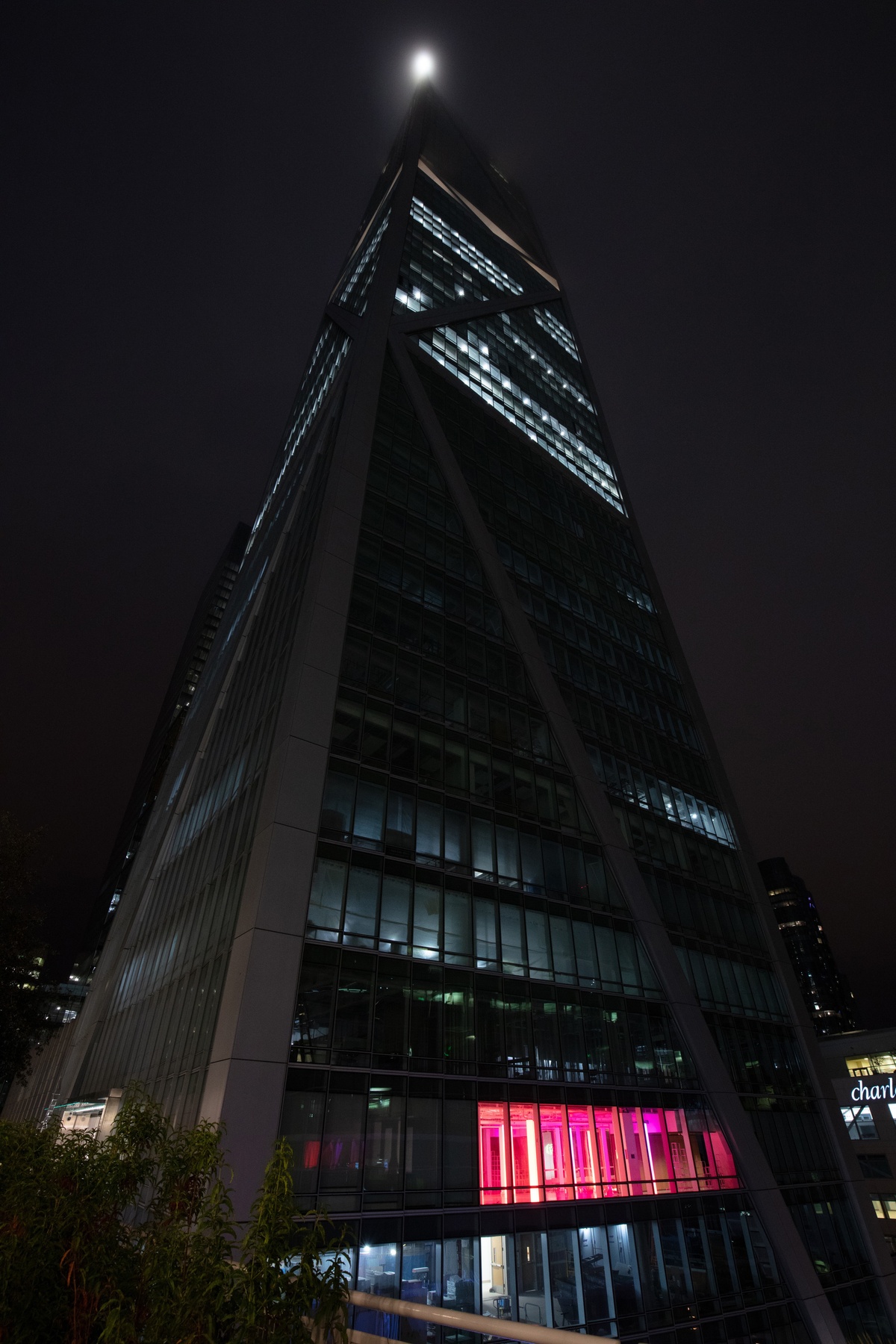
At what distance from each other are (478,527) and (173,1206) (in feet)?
111

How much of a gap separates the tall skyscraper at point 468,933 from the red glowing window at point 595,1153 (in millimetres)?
111

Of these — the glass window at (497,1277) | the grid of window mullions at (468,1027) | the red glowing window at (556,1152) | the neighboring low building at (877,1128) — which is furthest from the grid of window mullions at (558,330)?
the glass window at (497,1277)

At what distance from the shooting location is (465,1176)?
783 inches

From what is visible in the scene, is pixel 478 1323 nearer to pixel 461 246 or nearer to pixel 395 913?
pixel 395 913

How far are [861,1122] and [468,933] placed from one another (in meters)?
46.8

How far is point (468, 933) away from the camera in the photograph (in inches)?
958

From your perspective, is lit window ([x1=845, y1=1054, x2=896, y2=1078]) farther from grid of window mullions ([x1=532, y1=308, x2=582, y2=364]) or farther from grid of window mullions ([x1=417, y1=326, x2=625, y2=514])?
grid of window mullions ([x1=532, y1=308, x2=582, y2=364])

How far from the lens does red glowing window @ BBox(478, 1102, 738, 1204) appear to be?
20963 mm

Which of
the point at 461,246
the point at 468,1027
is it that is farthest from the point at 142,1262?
the point at 461,246

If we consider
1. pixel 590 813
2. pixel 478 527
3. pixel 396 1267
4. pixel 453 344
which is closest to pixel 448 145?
pixel 453 344

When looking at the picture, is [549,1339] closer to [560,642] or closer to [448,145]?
[560,642]

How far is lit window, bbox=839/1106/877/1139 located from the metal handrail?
183 ft

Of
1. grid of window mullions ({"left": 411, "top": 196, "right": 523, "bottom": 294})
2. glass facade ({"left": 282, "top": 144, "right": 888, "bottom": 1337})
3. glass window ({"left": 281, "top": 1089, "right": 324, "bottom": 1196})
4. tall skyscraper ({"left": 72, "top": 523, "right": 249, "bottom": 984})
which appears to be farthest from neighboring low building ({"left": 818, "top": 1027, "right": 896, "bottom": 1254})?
grid of window mullions ({"left": 411, "top": 196, "right": 523, "bottom": 294})

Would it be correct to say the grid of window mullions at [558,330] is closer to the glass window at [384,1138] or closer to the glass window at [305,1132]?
the glass window at [384,1138]
